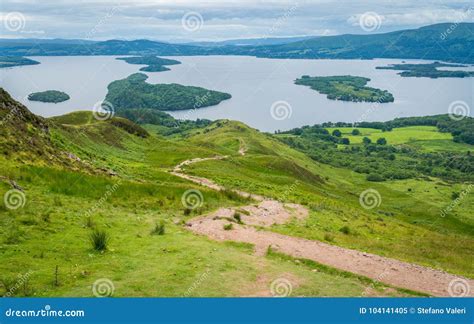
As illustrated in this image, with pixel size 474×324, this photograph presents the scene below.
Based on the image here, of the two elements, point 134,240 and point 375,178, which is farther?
point 375,178

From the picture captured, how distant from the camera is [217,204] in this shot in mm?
36531

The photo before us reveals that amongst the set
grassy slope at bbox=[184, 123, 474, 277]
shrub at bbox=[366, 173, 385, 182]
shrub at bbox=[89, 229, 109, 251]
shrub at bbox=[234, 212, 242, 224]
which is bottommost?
shrub at bbox=[366, 173, 385, 182]

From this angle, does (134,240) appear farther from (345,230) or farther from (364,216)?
(364,216)

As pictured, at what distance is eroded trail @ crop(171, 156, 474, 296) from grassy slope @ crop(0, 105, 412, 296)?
120 cm

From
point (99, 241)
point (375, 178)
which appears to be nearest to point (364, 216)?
point (99, 241)

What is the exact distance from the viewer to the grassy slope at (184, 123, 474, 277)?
93.5 ft

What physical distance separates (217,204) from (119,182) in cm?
809

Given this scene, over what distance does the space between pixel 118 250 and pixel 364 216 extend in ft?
110

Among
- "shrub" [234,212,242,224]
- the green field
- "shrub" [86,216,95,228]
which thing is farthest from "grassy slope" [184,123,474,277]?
"shrub" [86,216,95,228]

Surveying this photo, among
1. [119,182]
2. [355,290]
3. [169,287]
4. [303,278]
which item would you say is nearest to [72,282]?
[169,287]

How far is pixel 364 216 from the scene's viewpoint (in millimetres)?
48000

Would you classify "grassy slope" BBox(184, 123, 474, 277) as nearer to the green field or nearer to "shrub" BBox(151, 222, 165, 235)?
the green field

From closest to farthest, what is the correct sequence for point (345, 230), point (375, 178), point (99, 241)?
point (99, 241) → point (345, 230) → point (375, 178)
